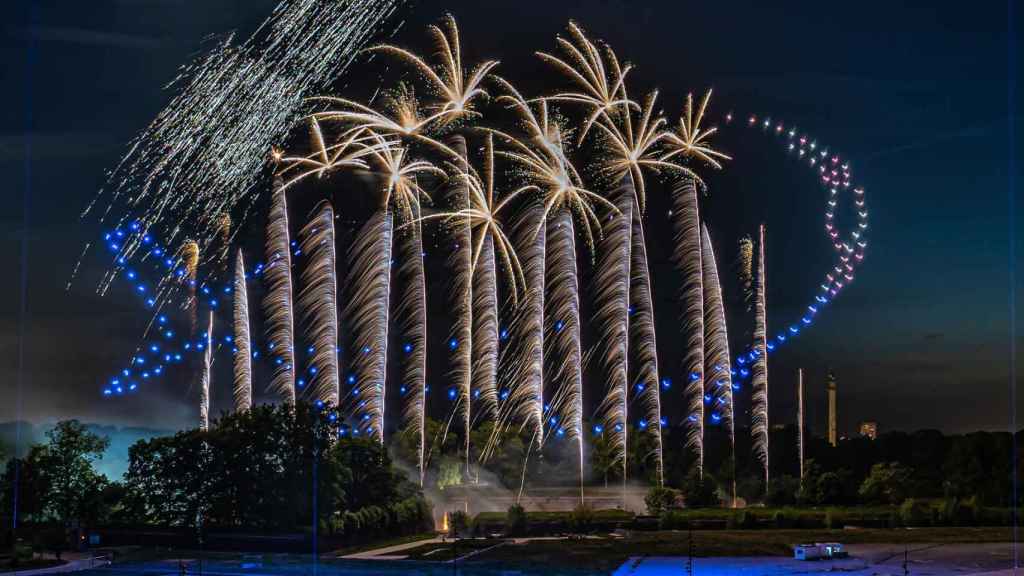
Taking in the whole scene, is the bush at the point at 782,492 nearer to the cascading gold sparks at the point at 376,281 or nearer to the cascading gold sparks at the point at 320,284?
the cascading gold sparks at the point at 376,281

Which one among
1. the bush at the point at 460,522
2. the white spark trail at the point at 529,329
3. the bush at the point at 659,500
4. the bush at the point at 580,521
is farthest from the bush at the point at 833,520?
the bush at the point at 460,522

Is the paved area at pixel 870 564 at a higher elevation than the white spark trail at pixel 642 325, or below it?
below

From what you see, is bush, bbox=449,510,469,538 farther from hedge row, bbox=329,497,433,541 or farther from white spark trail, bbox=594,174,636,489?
white spark trail, bbox=594,174,636,489

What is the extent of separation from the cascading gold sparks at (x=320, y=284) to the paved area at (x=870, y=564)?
14917mm

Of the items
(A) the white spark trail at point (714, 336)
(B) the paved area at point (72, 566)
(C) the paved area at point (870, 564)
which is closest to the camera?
(C) the paved area at point (870, 564)

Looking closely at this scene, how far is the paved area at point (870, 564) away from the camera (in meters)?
41.0

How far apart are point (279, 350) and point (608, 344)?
1432 cm

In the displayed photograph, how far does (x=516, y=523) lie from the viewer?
54.1 m

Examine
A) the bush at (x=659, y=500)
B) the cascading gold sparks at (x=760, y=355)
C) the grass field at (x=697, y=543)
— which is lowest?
the grass field at (x=697, y=543)

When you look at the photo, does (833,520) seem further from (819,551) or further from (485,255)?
(485,255)

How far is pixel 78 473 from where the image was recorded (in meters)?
56.0

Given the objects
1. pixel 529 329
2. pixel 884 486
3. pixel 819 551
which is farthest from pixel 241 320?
pixel 884 486

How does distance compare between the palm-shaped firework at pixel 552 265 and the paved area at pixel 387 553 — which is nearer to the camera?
the paved area at pixel 387 553

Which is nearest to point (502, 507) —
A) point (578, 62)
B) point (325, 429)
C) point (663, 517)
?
point (663, 517)
